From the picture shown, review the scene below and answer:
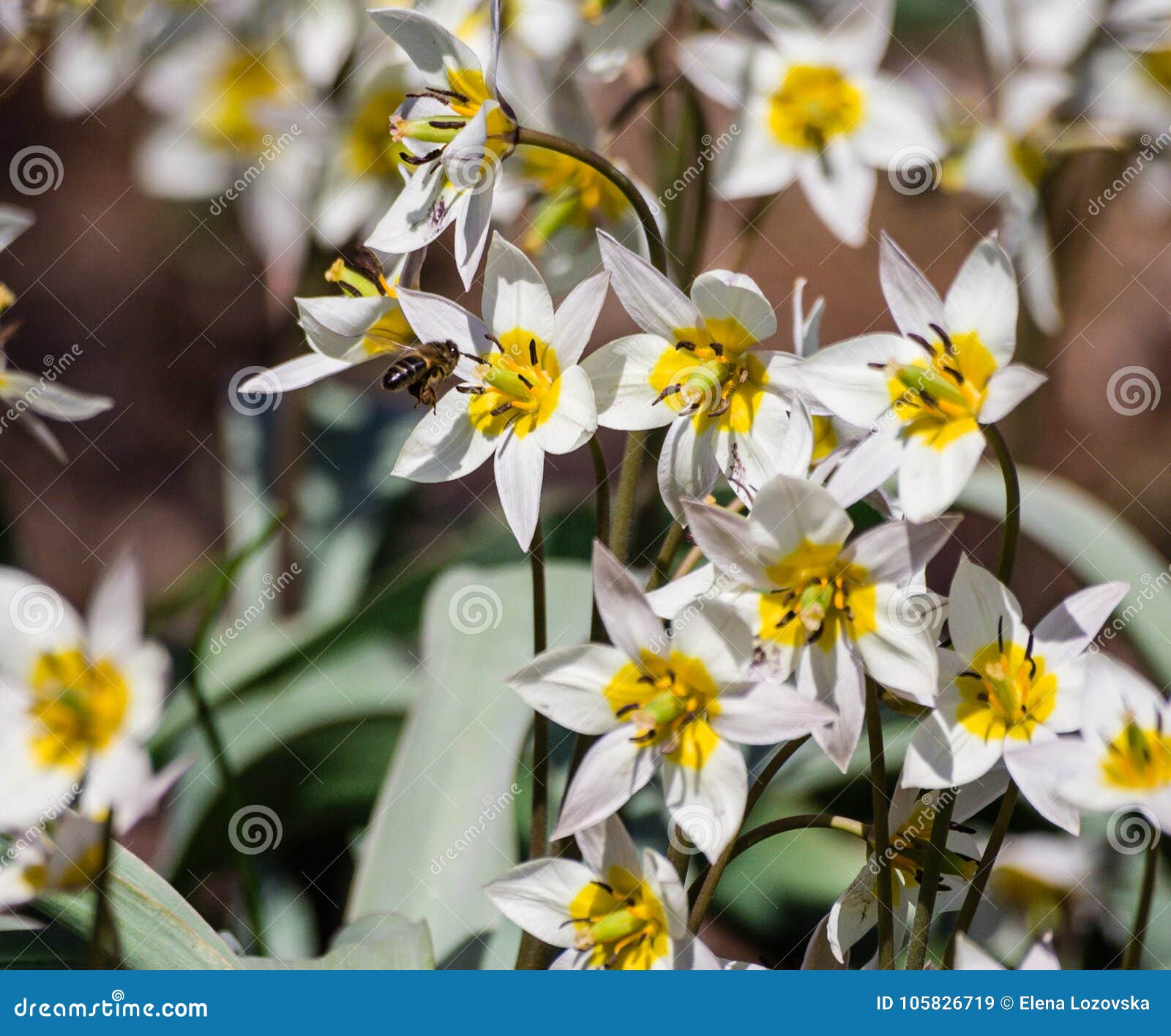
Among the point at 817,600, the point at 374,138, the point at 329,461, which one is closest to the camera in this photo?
the point at 817,600

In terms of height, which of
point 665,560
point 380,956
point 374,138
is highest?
point 374,138

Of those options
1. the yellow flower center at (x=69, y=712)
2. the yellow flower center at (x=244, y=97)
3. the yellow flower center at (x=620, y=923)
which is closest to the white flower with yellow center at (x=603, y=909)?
the yellow flower center at (x=620, y=923)

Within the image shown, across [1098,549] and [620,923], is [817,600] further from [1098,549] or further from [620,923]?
[1098,549]

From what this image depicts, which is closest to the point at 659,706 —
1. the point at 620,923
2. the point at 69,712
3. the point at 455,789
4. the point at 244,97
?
the point at 620,923

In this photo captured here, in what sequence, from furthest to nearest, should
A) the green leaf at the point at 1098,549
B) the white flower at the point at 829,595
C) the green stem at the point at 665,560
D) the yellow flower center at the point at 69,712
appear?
the green leaf at the point at 1098,549 < the yellow flower center at the point at 69,712 < the green stem at the point at 665,560 < the white flower at the point at 829,595

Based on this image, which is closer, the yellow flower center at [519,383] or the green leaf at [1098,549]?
the yellow flower center at [519,383]

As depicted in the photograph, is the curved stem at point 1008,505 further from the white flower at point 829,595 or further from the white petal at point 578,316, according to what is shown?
the white petal at point 578,316

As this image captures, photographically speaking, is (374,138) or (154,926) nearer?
(154,926)
